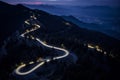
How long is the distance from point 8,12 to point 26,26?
2484 inches

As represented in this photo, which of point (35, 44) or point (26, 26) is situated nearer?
point (35, 44)

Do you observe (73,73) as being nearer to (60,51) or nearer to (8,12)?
(60,51)

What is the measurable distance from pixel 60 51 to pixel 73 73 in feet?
57.1

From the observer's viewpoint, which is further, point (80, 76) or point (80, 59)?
point (80, 59)

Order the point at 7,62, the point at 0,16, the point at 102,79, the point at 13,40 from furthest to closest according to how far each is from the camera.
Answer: the point at 0,16
the point at 13,40
the point at 7,62
the point at 102,79

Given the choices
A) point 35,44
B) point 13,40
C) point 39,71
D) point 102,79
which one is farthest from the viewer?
point 13,40

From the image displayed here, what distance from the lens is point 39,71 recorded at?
62125 millimetres

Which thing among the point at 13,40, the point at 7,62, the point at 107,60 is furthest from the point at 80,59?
the point at 13,40

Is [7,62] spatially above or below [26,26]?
below

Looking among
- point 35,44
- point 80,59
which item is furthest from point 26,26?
point 80,59

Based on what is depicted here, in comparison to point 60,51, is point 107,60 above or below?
below

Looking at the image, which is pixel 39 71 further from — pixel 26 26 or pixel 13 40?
pixel 26 26

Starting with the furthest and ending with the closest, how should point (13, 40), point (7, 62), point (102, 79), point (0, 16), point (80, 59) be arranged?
point (0, 16) → point (13, 40) → point (7, 62) → point (80, 59) → point (102, 79)

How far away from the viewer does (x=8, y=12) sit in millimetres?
189000
